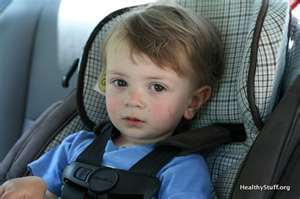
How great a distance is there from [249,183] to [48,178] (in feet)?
1.61

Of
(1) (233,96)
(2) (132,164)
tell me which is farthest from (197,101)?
(2) (132,164)

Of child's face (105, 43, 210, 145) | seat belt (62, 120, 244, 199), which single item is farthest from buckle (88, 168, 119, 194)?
child's face (105, 43, 210, 145)

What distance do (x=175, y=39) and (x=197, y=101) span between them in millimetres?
153

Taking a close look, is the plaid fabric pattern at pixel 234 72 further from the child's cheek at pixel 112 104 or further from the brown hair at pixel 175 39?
the child's cheek at pixel 112 104

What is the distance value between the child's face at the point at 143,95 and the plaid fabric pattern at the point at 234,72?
0.08 metres

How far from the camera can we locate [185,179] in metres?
1.07

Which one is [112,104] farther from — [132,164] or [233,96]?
[233,96]

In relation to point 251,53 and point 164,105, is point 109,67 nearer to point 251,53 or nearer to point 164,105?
point 164,105

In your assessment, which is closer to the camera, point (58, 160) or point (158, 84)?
point (158, 84)

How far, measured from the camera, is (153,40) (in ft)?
3.66

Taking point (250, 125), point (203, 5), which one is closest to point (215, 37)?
point (203, 5)

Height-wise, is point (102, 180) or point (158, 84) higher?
point (158, 84)

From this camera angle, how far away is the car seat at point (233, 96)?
1050mm

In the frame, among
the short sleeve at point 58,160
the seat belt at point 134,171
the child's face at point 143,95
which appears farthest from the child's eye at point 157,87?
the short sleeve at point 58,160
